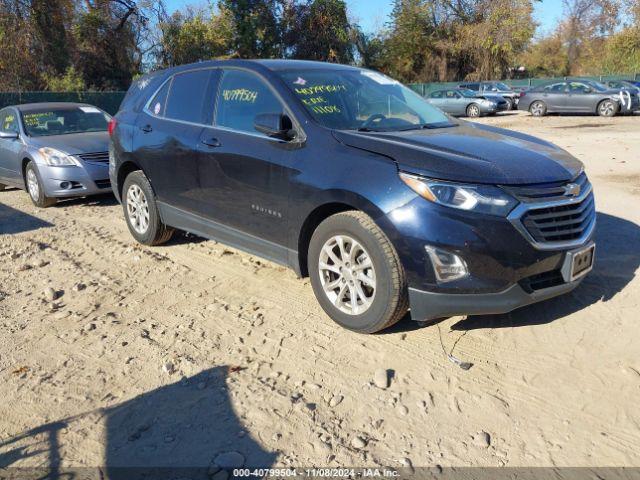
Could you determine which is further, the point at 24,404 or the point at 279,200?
the point at 279,200

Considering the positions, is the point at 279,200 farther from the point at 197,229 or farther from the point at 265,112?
the point at 197,229

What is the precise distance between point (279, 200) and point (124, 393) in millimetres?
1681

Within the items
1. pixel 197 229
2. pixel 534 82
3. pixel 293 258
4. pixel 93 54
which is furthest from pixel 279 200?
pixel 534 82

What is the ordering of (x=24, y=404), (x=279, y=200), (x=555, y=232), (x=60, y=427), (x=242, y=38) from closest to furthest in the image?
(x=60, y=427) < (x=24, y=404) < (x=555, y=232) < (x=279, y=200) < (x=242, y=38)

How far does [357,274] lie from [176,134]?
2.39 m

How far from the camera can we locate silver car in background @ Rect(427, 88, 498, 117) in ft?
84.8

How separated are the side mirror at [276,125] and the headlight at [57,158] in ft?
15.3

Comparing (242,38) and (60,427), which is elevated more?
(242,38)

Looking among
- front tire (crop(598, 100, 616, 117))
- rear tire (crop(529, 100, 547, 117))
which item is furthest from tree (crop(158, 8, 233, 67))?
front tire (crop(598, 100, 616, 117))

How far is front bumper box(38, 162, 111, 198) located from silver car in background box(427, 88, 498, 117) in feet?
65.3

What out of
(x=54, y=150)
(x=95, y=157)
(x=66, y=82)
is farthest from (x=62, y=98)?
(x=95, y=157)

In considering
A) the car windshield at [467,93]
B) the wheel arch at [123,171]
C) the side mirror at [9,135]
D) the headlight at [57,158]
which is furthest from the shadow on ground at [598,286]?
the car windshield at [467,93]

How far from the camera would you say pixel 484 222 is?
3246 mm

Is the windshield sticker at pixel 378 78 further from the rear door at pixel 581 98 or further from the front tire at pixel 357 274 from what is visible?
the rear door at pixel 581 98
